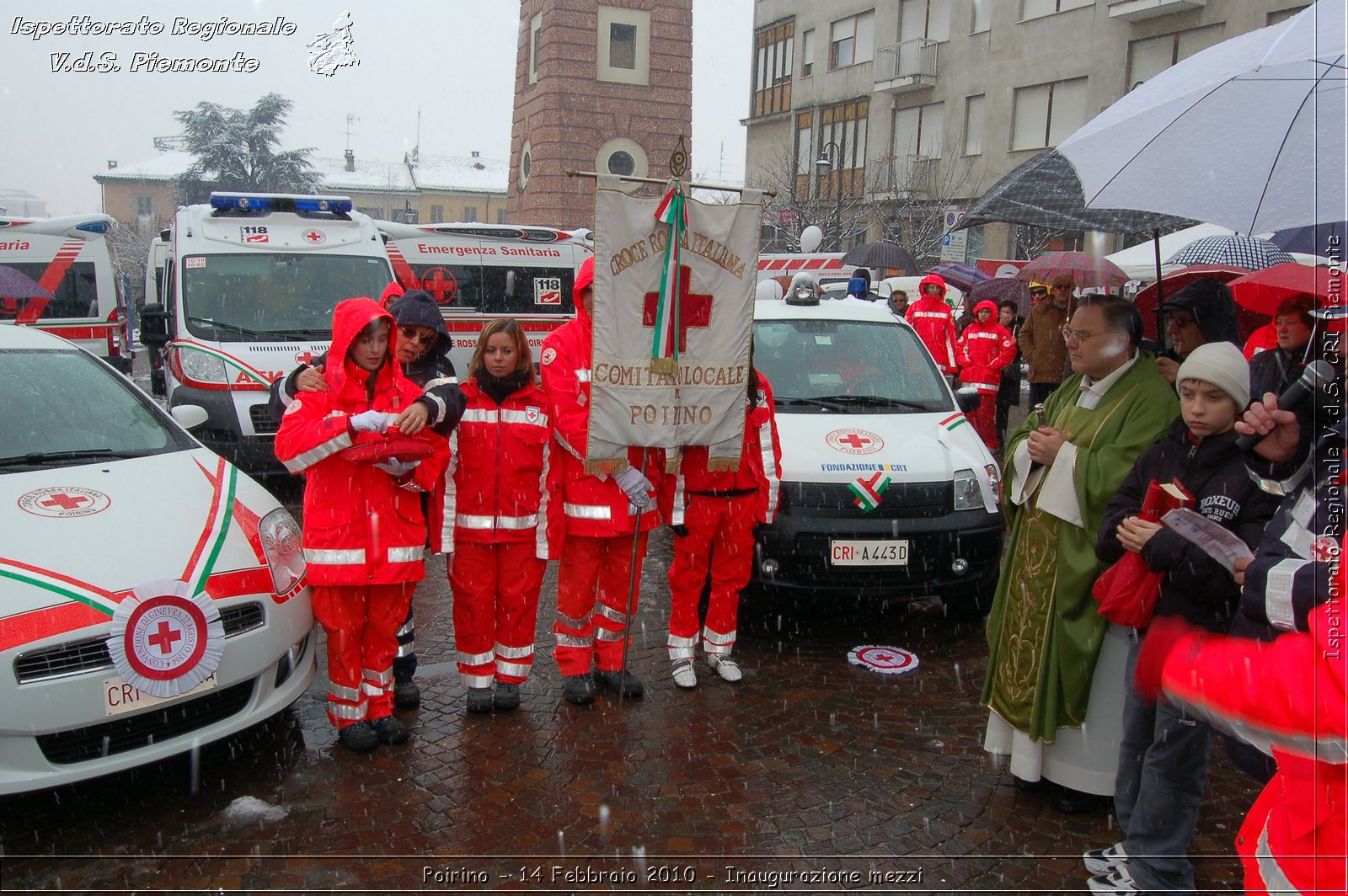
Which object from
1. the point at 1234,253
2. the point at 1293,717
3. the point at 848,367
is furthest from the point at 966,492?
the point at 1234,253

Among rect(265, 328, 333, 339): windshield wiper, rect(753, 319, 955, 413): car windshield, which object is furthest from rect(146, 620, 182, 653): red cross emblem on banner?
rect(265, 328, 333, 339): windshield wiper

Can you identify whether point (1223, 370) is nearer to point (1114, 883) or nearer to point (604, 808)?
point (1114, 883)

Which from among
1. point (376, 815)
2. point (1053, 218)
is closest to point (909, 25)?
point (1053, 218)

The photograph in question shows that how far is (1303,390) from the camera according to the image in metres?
2.81

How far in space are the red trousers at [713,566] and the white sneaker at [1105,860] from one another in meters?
2.03

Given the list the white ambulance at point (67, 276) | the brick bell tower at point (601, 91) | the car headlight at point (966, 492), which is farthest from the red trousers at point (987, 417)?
the brick bell tower at point (601, 91)

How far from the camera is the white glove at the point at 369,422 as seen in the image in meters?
3.78

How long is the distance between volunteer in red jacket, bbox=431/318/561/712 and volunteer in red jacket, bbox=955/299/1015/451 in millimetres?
7500

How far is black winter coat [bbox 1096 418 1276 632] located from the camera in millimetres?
2834

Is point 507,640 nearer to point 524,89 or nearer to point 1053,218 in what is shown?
point 1053,218

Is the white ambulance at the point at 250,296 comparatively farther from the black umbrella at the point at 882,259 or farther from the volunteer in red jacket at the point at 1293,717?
the black umbrella at the point at 882,259

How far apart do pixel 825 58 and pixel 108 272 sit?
2893 cm

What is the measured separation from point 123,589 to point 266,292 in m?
6.64

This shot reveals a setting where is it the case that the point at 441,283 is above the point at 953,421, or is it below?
above
